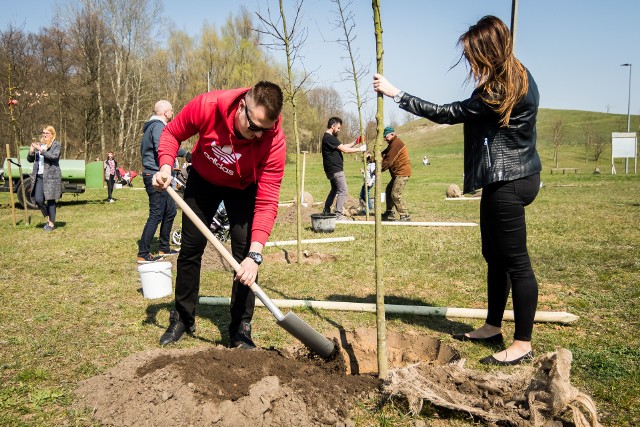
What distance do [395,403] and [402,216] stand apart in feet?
28.6

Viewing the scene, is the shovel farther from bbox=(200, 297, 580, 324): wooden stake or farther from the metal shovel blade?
bbox=(200, 297, 580, 324): wooden stake

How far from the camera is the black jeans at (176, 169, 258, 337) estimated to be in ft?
12.3

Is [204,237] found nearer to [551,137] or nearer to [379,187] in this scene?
[379,187]

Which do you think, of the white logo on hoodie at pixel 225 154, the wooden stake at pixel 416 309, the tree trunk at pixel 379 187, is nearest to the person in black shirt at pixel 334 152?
the wooden stake at pixel 416 309

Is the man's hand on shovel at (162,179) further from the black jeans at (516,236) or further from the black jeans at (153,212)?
the black jeans at (153,212)

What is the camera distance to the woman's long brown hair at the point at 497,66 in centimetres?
313

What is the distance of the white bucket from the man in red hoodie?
4.12 feet

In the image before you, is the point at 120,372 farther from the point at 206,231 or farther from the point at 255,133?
the point at 255,133

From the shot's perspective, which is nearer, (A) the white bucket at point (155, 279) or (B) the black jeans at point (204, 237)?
(B) the black jeans at point (204, 237)

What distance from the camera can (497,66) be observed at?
10.4ft

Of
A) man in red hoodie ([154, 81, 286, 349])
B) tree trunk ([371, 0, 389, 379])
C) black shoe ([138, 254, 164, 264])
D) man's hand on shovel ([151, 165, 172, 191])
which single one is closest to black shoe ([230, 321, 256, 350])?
man in red hoodie ([154, 81, 286, 349])

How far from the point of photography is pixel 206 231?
3.37 metres

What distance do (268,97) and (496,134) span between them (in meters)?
1.59

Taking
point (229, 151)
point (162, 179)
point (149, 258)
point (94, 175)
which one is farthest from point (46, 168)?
point (229, 151)
